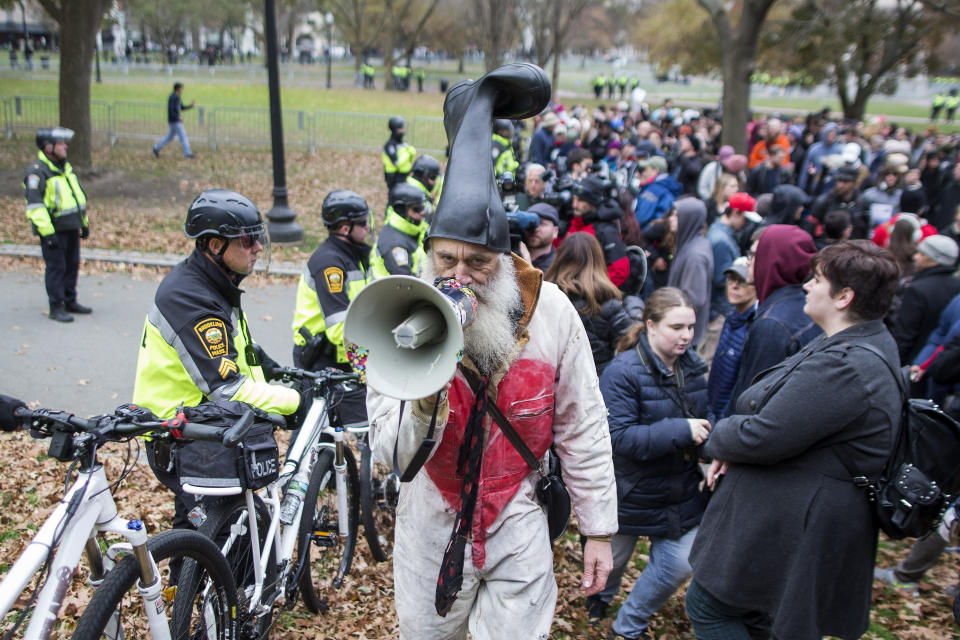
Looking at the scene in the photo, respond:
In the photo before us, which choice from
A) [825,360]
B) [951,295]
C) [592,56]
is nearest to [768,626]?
[825,360]

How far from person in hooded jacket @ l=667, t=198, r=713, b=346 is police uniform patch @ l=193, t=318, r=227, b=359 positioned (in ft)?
14.5

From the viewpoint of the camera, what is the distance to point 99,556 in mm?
2584

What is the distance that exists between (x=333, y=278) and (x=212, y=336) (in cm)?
150

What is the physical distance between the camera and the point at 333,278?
4.56m

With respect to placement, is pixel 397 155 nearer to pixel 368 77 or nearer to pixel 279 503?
pixel 279 503

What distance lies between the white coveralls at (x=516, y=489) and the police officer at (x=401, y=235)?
3010 millimetres

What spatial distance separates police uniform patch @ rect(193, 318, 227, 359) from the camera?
10.1 feet

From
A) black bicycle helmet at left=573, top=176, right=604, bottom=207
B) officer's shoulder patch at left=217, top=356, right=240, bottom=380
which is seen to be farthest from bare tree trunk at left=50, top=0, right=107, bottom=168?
officer's shoulder patch at left=217, top=356, right=240, bottom=380

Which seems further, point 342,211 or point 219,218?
point 342,211

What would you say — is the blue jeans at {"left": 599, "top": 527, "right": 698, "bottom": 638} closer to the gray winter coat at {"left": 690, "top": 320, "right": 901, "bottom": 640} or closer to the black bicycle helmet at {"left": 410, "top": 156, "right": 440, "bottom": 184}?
the gray winter coat at {"left": 690, "top": 320, "right": 901, "bottom": 640}

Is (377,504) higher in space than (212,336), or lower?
lower

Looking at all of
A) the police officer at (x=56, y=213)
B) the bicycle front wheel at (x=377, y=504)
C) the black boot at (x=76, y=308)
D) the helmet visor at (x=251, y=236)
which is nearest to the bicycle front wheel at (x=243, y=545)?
the bicycle front wheel at (x=377, y=504)

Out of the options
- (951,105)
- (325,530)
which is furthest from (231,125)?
(951,105)

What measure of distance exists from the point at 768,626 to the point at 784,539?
0.64 meters
